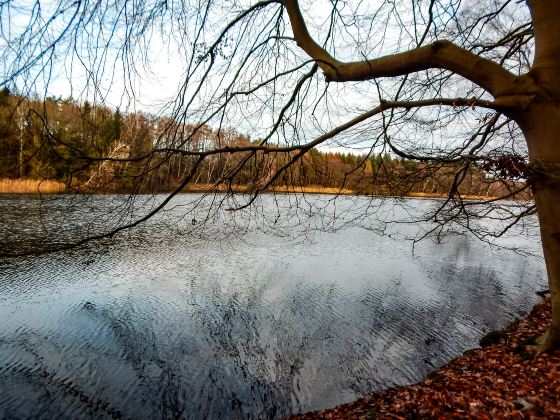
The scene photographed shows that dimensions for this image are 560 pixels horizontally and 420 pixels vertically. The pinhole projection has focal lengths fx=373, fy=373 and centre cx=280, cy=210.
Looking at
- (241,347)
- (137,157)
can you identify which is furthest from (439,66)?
(241,347)

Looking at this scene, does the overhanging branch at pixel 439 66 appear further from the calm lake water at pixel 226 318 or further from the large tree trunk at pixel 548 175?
the calm lake water at pixel 226 318

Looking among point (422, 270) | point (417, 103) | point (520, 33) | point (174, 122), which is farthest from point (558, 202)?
point (422, 270)

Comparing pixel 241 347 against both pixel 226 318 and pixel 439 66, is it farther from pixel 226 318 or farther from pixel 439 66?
pixel 439 66

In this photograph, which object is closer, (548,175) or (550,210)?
(548,175)

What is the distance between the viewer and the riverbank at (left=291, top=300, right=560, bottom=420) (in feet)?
11.1

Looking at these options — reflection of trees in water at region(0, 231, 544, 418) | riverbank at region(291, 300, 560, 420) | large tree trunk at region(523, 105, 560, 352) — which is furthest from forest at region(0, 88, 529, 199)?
reflection of trees in water at region(0, 231, 544, 418)

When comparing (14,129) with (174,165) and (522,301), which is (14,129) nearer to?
(174,165)

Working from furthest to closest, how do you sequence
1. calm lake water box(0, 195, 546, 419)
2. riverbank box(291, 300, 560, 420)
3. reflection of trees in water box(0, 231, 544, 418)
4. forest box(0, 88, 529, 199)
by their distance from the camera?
reflection of trees in water box(0, 231, 544, 418), calm lake water box(0, 195, 546, 419), riverbank box(291, 300, 560, 420), forest box(0, 88, 529, 199)

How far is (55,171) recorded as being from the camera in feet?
9.46

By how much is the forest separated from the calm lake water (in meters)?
0.29

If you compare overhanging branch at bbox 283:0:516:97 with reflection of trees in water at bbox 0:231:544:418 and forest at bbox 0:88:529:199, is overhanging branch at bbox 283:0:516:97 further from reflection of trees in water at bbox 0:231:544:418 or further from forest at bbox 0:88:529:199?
reflection of trees in water at bbox 0:231:544:418

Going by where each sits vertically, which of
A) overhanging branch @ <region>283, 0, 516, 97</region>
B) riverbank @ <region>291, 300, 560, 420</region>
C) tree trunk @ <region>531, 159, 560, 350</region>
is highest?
overhanging branch @ <region>283, 0, 516, 97</region>

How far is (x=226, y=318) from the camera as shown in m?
8.82

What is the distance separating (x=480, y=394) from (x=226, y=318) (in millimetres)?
5952
